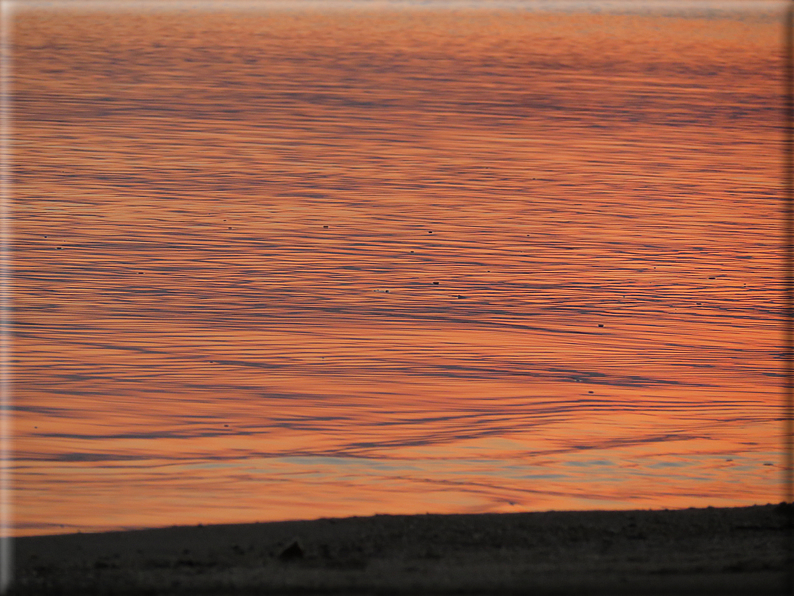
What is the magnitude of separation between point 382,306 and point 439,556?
576cm

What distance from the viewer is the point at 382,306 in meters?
12.2

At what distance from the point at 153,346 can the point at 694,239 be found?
778 centimetres

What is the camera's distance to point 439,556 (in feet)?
21.7

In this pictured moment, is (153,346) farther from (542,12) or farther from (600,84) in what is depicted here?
(542,12)

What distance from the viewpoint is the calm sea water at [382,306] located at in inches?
323

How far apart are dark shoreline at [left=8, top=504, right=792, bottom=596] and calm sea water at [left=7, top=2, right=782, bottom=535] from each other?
1.35 ft

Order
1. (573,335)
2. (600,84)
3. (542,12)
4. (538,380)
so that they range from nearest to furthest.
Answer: (538,380) → (573,335) → (600,84) → (542,12)

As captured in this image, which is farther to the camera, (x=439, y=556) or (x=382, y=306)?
(x=382, y=306)

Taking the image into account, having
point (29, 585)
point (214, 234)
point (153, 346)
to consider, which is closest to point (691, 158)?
point (214, 234)

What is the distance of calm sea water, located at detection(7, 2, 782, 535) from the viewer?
8.20 meters

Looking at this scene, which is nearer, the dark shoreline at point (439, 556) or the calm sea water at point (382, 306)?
the dark shoreline at point (439, 556)

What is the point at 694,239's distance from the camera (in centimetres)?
1614

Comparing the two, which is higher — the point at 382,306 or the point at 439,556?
the point at 382,306

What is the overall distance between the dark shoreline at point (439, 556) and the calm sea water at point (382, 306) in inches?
16.3
